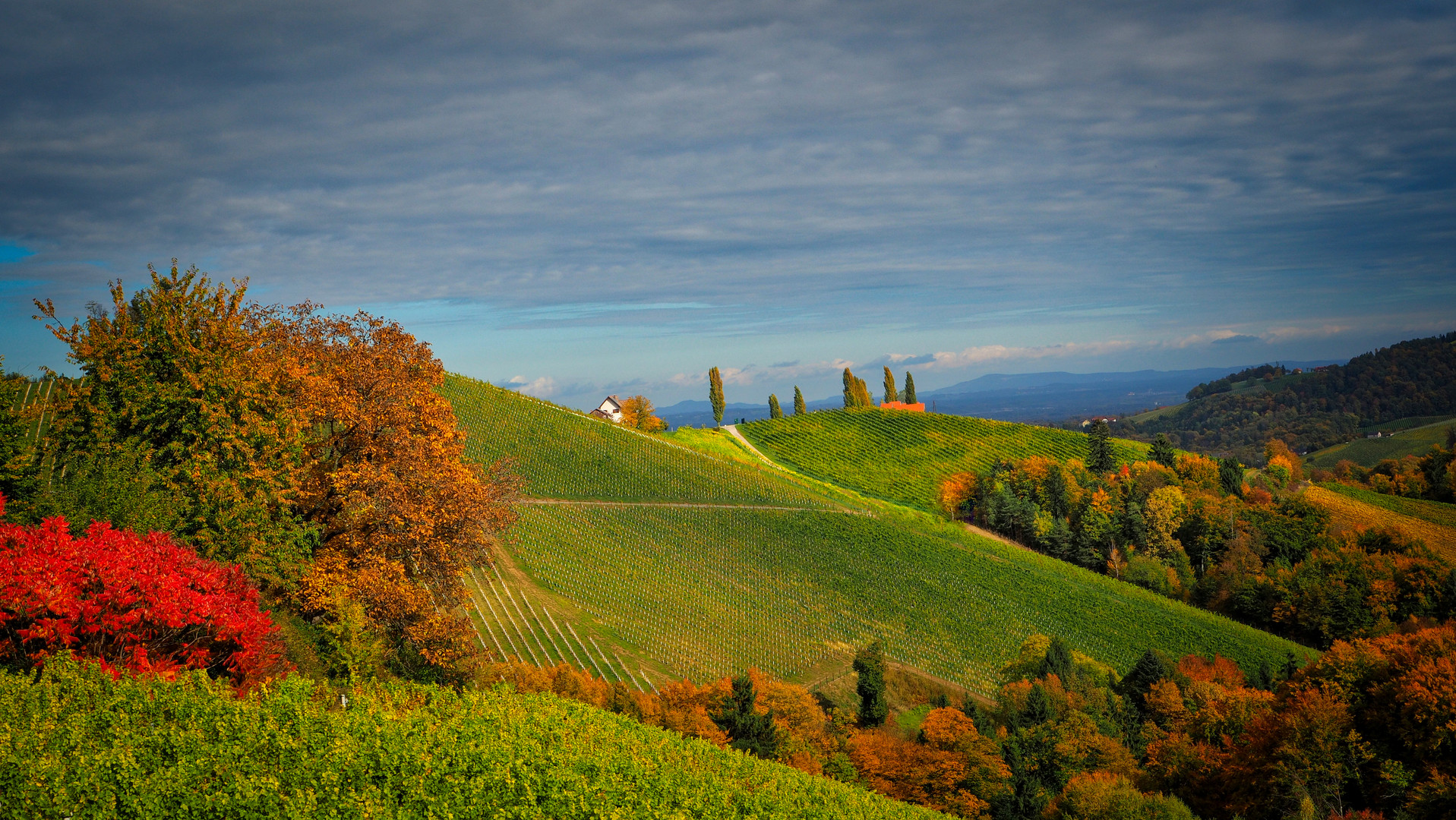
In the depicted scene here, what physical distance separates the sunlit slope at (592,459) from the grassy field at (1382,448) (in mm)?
158127

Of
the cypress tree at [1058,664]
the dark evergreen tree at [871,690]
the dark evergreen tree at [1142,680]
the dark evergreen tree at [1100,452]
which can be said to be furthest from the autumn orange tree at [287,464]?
the dark evergreen tree at [1100,452]

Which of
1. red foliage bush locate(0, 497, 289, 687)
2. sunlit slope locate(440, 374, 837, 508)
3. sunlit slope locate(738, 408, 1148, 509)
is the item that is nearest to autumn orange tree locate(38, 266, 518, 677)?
red foliage bush locate(0, 497, 289, 687)

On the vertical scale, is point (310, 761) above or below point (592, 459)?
below

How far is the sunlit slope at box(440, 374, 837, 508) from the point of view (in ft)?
222

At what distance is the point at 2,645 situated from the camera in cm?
1609

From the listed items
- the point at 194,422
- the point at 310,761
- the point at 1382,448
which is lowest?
the point at 1382,448

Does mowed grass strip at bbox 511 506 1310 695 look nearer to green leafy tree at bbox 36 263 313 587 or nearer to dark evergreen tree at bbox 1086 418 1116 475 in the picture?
green leafy tree at bbox 36 263 313 587

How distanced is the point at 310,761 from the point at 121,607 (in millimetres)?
7298

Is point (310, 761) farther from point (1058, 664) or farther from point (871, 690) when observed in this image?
point (1058, 664)

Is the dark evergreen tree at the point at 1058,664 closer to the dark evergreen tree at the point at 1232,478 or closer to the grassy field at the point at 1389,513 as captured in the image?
the grassy field at the point at 1389,513

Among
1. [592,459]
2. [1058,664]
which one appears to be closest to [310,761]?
[1058,664]

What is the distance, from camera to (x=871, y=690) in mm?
47750

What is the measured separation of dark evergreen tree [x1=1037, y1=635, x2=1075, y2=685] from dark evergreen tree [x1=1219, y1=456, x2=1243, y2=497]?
66.9 metres

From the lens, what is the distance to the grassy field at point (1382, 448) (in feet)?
572
